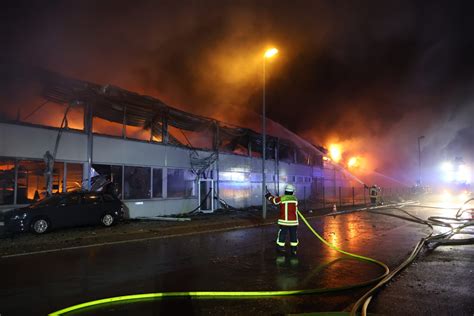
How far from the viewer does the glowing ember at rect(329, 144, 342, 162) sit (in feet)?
125

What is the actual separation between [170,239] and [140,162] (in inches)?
255

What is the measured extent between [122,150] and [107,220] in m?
3.70

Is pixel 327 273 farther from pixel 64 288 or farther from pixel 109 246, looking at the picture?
pixel 109 246

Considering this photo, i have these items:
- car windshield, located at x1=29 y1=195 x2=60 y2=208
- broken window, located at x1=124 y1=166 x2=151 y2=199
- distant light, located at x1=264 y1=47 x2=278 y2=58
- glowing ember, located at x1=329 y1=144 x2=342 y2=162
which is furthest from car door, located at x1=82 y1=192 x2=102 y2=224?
glowing ember, located at x1=329 y1=144 x2=342 y2=162

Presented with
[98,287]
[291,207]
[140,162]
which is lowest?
[98,287]

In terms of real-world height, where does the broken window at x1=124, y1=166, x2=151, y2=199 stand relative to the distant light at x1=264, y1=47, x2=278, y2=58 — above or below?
below

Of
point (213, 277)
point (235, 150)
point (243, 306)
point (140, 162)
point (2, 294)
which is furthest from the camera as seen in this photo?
point (235, 150)

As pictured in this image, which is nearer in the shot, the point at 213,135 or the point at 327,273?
the point at 327,273

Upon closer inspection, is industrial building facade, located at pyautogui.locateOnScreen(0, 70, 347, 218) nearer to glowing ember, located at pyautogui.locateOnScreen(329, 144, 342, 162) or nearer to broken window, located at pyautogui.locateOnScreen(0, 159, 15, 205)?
broken window, located at pyautogui.locateOnScreen(0, 159, 15, 205)

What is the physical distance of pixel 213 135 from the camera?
21656 mm

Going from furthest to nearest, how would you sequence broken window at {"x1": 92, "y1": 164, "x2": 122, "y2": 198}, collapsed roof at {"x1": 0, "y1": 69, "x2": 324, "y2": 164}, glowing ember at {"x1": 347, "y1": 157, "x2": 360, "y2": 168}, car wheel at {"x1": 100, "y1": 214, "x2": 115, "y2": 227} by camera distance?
glowing ember at {"x1": 347, "y1": 157, "x2": 360, "y2": 168} < broken window at {"x1": 92, "y1": 164, "x2": 122, "y2": 198} < collapsed roof at {"x1": 0, "y1": 69, "x2": 324, "y2": 164} < car wheel at {"x1": 100, "y1": 214, "x2": 115, "y2": 227}

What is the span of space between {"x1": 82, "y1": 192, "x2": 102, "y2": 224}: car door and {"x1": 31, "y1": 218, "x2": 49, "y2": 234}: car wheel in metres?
1.35

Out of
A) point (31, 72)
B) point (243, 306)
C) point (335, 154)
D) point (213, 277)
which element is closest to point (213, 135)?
point (31, 72)

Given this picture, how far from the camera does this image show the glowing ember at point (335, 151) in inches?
1501
